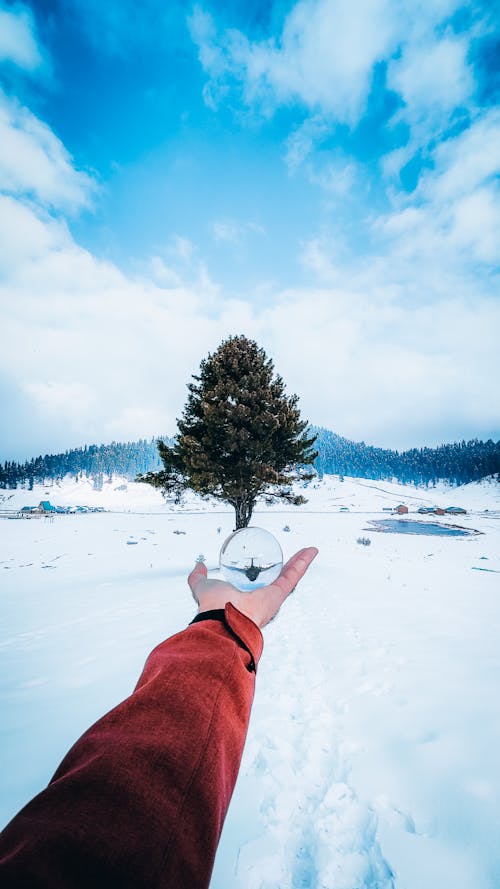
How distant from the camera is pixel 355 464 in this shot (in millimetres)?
169375

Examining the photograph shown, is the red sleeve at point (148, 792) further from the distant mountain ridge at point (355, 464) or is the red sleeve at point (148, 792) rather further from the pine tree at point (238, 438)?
the distant mountain ridge at point (355, 464)

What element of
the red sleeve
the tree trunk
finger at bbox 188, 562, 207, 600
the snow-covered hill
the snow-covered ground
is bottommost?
the snow-covered hill

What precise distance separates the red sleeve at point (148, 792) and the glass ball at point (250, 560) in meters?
1.21

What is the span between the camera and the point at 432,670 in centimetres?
427

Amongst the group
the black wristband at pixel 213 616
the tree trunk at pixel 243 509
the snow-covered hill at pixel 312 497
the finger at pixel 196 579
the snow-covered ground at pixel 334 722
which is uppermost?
the black wristband at pixel 213 616

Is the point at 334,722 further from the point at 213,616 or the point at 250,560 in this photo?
the point at 213,616

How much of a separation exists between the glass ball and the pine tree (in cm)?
1023

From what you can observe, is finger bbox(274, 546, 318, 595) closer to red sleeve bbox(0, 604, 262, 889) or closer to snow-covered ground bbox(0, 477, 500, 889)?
red sleeve bbox(0, 604, 262, 889)

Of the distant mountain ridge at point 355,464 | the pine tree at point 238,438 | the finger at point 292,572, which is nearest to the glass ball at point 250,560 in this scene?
the finger at point 292,572

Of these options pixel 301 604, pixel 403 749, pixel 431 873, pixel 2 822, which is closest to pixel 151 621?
pixel 301 604

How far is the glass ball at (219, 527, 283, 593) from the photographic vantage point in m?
2.43

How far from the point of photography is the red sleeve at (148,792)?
61 cm

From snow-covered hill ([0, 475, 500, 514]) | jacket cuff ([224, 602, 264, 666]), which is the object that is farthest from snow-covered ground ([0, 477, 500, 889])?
snow-covered hill ([0, 475, 500, 514])

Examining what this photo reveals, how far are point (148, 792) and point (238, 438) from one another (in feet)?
40.4
